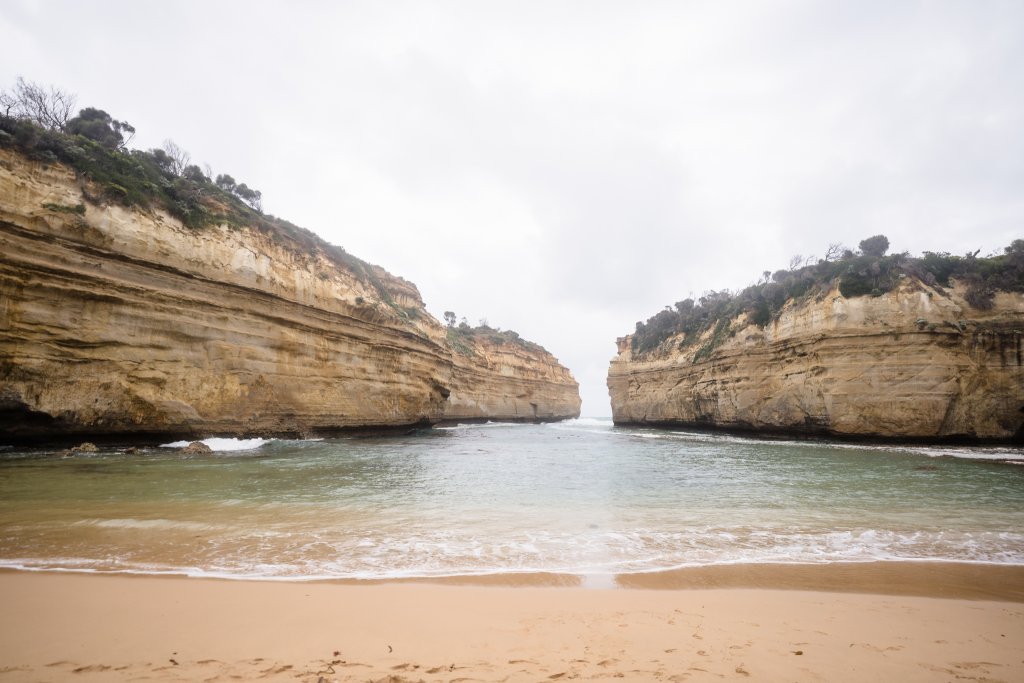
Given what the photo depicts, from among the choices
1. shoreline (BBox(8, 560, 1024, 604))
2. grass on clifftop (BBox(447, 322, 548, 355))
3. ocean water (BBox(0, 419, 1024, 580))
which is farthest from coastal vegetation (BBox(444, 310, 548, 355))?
shoreline (BBox(8, 560, 1024, 604))

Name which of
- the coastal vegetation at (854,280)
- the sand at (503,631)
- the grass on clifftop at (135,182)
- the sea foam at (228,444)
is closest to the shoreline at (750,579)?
the sand at (503,631)

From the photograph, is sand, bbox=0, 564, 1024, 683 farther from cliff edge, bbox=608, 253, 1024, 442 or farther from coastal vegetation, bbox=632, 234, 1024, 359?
coastal vegetation, bbox=632, 234, 1024, 359

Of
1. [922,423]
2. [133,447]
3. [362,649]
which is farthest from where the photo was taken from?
[922,423]

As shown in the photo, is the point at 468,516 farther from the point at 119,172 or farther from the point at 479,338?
the point at 479,338

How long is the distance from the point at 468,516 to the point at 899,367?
22127 mm

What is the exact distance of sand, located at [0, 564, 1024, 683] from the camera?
246cm

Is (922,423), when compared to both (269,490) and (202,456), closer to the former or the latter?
(269,490)

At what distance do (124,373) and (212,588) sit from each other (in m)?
13.8

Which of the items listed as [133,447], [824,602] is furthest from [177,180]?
[824,602]

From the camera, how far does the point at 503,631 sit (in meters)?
3.00

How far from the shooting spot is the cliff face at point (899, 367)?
60.4ft

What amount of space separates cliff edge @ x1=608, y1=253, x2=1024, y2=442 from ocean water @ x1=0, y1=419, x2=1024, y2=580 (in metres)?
8.44

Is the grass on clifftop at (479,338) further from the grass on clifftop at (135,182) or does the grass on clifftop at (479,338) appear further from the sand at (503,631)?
the sand at (503,631)

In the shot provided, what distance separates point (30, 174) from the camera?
482 inches
